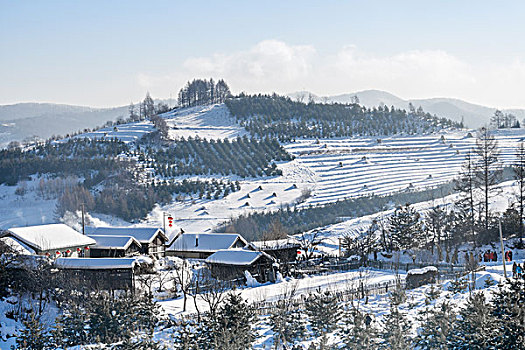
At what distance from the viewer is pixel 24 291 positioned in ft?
86.3

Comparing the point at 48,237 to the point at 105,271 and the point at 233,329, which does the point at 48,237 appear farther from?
the point at 233,329

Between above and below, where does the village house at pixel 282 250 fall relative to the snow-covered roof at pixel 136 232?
below

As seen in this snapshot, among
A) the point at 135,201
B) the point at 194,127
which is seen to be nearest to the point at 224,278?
the point at 135,201

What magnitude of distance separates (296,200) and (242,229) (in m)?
13.7

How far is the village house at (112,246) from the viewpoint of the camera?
116 feet

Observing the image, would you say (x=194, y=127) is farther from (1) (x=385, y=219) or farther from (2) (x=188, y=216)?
(1) (x=385, y=219)

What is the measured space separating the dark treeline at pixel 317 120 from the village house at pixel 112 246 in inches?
2338

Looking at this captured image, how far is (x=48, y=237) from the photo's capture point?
105 ft

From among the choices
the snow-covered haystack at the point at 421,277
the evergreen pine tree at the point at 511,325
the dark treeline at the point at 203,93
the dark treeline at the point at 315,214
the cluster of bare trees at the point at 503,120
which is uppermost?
the dark treeline at the point at 203,93

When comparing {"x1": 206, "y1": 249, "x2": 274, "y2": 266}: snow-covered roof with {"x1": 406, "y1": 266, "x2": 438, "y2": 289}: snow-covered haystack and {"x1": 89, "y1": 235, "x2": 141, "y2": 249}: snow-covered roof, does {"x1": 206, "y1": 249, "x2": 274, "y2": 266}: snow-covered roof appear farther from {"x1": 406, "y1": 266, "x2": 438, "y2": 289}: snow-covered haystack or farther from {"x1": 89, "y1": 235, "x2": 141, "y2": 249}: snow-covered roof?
{"x1": 406, "y1": 266, "x2": 438, "y2": 289}: snow-covered haystack

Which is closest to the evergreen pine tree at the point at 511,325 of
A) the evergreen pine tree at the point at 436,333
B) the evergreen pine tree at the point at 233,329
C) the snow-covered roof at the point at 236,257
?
the evergreen pine tree at the point at 436,333

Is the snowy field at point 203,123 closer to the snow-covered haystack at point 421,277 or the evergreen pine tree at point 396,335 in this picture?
the snow-covered haystack at point 421,277

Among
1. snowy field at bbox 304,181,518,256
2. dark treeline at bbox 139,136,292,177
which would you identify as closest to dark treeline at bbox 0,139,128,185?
dark treeline at bbox 139,136,292,177

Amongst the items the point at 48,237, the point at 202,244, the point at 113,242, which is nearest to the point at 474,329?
the point at 48,237
